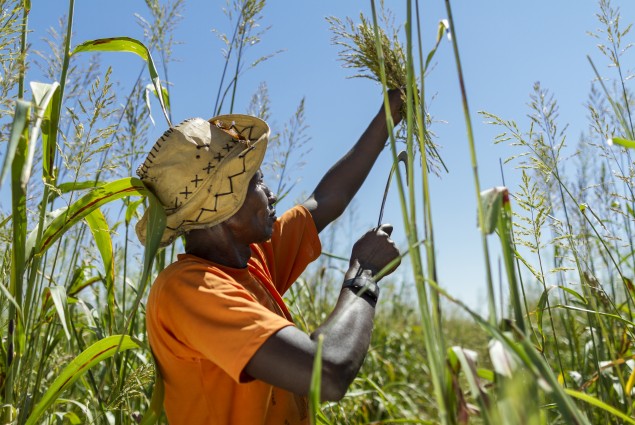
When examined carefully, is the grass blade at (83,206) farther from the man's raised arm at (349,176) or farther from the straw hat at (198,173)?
the man's raised arm at (349,176)

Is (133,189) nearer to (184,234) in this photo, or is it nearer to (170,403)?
(184,234)

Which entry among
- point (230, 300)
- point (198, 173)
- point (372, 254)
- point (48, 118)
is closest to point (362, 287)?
point (372, 254)

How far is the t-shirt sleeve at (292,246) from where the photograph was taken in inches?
93.0

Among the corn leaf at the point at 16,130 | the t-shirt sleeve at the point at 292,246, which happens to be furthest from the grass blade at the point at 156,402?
the corn leaf at the point at 16,130

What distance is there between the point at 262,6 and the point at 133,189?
815mm

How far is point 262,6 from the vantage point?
7.21 ft

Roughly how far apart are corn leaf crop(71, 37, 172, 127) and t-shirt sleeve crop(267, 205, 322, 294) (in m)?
0.75

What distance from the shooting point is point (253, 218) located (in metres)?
1.93

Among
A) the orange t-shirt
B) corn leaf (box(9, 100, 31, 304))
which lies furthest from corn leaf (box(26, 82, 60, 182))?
the orange t-shirt

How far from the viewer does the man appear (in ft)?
4.83

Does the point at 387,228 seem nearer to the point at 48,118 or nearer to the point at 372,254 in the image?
the point at 372,254

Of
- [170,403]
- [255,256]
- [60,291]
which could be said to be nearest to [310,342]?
[170,403]

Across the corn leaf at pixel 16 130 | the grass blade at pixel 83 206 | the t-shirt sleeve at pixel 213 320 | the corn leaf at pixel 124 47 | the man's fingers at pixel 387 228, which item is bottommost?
the t-shirt sleeve at pixel 213 320

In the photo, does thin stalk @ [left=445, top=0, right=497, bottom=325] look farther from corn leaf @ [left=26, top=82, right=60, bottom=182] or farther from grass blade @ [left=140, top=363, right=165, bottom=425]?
grass blade @ [left=140, top=363, right=165, bottom=425]
